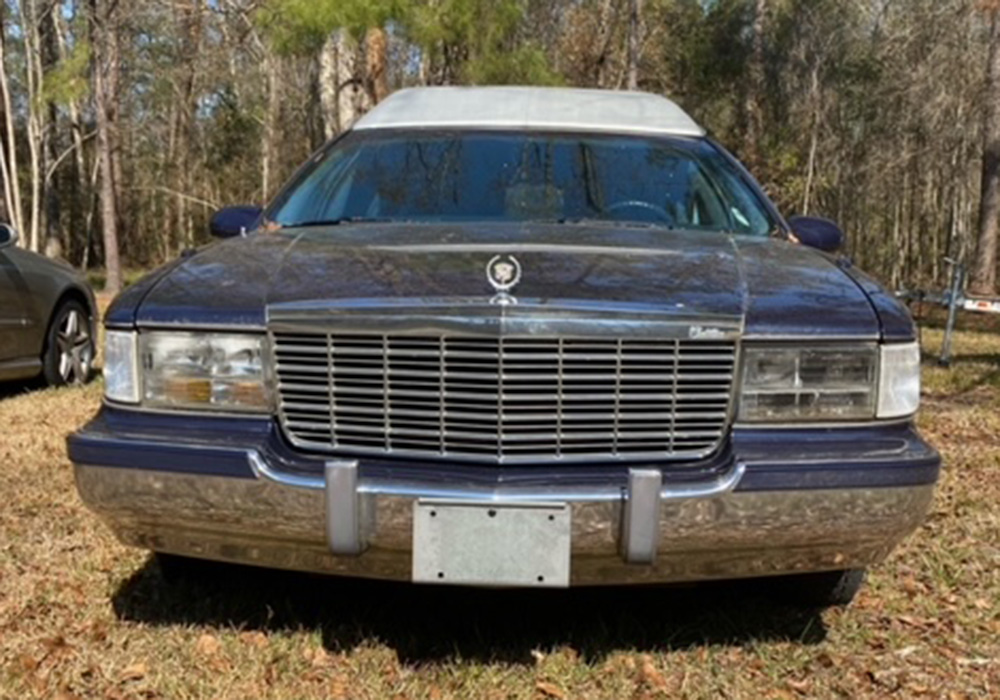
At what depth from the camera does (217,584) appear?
11.0 feet

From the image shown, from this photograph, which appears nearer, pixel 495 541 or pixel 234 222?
pixel 495 541

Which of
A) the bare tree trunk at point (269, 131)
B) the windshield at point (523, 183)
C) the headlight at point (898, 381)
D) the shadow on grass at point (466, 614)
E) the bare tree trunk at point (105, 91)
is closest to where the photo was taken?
the headlight at point (898, 381)

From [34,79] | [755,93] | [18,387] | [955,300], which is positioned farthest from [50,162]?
[955,300]

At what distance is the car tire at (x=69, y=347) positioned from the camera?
22.8 ft

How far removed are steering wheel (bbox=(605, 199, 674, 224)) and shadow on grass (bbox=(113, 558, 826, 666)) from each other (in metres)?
1.27

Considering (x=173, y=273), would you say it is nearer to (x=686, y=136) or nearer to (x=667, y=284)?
(x=667, y=284)

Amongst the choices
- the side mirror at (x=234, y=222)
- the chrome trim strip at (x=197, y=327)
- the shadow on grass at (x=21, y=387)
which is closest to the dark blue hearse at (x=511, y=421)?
the chrome trim strip at (x=197, y=327)

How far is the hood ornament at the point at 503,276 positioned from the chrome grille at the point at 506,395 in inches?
4.0

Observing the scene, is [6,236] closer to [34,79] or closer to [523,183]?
[523,183]

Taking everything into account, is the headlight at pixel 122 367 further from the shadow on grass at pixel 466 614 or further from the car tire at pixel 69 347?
the car tire at pixel 69 347

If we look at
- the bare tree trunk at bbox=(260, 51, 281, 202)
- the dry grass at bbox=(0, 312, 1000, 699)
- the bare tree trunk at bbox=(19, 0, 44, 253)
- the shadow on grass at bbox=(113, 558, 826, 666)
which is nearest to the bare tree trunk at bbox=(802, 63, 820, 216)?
the bare tree trunk at bbox=(260, 51, 281, 202)

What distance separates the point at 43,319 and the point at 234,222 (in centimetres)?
366

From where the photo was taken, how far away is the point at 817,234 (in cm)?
374

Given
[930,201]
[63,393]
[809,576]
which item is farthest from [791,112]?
[809,576]
